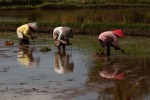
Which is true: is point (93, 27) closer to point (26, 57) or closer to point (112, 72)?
point (26, 57)

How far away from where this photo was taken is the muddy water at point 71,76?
8.60 meters

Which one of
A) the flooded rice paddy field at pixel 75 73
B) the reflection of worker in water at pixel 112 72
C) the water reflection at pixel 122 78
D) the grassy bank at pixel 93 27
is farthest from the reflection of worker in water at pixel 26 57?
the grassy bank at pixel 93 27

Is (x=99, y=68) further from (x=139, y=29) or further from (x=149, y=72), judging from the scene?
(x=139, y=29)

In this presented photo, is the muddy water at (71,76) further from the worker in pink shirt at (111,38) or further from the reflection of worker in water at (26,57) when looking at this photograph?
the worker in pink shirt at (111,38)

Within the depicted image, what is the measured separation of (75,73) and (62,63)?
1.69m

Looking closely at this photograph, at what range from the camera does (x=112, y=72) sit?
10945mm

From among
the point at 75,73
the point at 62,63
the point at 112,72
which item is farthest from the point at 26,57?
the point at 112,72

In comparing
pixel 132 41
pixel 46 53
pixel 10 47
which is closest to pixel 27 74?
pixel 46 53

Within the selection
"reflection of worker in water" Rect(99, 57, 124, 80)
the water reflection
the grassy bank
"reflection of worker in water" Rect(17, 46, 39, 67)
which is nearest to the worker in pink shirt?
the water reflection

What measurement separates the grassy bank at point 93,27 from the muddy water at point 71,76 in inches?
196

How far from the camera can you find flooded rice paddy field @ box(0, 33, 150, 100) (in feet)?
28.4

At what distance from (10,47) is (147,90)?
28.5 ft

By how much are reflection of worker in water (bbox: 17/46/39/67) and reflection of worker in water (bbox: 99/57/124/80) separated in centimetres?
212

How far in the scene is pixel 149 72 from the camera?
35.4 feet
